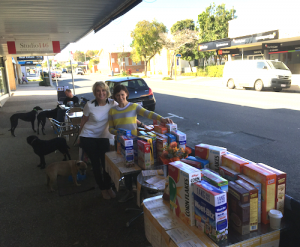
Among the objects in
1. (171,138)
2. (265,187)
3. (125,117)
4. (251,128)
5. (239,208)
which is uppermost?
(125,117)

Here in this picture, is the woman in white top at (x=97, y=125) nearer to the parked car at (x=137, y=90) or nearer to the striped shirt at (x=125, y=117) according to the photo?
the striped shirt at (x=125, y=117)

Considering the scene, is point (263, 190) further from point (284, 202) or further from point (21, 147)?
point (21, 147)

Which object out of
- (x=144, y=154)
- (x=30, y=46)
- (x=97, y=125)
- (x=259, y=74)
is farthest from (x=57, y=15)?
(x=259, y=74)

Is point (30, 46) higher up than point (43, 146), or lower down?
higher up

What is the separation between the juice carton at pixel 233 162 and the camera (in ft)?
7.35

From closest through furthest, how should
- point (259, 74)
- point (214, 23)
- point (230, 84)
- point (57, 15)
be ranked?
point (57, 15) → point (259, 74) → point (230, 84) → point (214, 23)

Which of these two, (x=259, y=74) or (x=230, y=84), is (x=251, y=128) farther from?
(x=230, y=84)

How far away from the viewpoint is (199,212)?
196cm

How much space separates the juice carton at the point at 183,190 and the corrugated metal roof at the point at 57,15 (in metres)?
5.21

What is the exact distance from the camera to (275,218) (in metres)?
2.02

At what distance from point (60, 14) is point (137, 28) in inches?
1283

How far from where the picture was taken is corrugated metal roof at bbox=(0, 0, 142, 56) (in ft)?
22.0

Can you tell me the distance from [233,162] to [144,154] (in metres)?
1.18

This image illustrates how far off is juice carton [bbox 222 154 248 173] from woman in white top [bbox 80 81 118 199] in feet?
7.11
